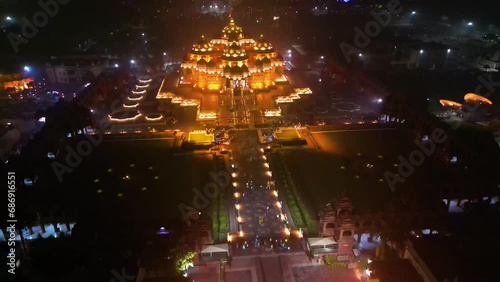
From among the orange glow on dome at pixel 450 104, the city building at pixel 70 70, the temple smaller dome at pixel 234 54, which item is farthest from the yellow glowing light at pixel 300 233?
the city building at pixel 70 70

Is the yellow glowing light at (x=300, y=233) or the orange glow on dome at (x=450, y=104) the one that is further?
the orange glow on dome at (x=450, y=104)

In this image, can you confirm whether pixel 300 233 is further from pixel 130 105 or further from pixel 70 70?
pixel 70 70

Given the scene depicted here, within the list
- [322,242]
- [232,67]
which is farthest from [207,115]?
[322,242]

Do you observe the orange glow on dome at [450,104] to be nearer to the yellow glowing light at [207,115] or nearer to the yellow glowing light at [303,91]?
the yellow glowing light at [303,91]

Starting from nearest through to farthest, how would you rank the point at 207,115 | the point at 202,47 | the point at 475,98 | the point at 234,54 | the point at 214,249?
1. the point at 214,249
2. the point at 207,115
3. the point at 475,98
4. the point at 234,54
5. the point at 202,47

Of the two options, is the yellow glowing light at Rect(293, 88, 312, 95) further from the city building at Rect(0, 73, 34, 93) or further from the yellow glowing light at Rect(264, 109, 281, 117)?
the city building at Rect(0, 73, 34, 93)

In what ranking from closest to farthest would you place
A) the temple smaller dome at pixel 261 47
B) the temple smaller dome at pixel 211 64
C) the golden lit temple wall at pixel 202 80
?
1. the temple smaller dome at pixel 211 64
2. the golden lit temple wall at pixel 202 80
3. the temple smaller dome at pixel 261 47

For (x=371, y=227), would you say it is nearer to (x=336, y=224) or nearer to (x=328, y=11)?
(x=336, y=224)

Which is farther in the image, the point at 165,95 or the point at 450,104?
the point at 165,95
